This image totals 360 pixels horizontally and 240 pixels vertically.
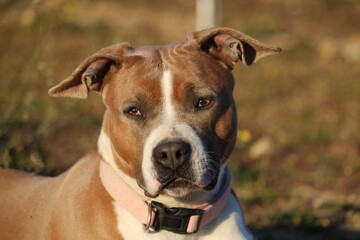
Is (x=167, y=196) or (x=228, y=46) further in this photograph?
(x=228, y=46)

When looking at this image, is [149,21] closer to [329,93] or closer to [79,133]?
[329,93]

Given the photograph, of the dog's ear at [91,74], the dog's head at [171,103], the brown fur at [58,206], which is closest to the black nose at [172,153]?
the dog's head at [171,103]

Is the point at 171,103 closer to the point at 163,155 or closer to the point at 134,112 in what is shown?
the point at 134,112

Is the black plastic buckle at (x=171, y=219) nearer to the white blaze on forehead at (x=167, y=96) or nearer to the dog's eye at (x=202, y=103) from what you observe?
the white blaze on forehead at (x=167, y=96)

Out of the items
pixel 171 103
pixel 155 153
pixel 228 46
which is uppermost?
pixel 228 46

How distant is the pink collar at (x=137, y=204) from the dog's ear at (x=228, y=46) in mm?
962

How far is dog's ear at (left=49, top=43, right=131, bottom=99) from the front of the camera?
13.5 ft

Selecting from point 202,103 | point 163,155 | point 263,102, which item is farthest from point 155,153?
point 263,102

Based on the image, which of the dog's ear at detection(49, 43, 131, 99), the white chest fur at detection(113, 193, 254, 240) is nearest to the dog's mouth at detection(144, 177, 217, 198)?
the white chest fur at detection(113, 193, 254, 240)

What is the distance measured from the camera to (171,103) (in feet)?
12.9

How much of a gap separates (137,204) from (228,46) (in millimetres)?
1211

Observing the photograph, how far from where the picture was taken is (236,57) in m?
4.35

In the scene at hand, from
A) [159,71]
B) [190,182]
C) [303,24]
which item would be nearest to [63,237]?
[190,182]

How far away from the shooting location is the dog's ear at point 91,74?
4.12 meters
